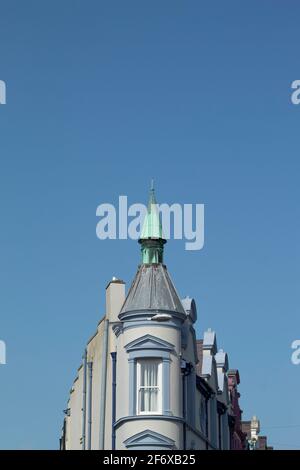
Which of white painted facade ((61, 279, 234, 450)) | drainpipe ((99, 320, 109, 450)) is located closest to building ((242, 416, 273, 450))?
white painted facade ((61, 279, 234, 450))

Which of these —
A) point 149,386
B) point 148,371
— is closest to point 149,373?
point 148,371

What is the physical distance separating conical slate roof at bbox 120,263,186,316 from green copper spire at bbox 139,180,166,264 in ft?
1.33

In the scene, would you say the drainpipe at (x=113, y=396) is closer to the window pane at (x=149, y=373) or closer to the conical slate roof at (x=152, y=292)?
the window pane at (x=149, y=373)

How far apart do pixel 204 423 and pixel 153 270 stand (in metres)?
8.31

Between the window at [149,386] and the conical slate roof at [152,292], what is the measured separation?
2238 mm

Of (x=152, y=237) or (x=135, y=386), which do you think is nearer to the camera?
(x=135, y=386)

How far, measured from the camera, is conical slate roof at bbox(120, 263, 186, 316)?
48.8 m

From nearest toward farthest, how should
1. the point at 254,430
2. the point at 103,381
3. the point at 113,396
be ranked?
1. the point at 113,396
2. the point at 103,381
3. the point at 254,430

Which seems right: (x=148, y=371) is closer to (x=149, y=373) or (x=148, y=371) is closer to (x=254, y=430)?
Answer: (x=149, y=373)

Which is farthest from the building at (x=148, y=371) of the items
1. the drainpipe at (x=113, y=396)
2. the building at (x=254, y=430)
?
the building at (x=254, y=430)

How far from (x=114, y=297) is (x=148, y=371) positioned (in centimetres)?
516

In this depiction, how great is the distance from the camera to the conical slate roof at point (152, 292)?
4878 centimetres

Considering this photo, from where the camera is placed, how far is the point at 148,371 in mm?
48000
